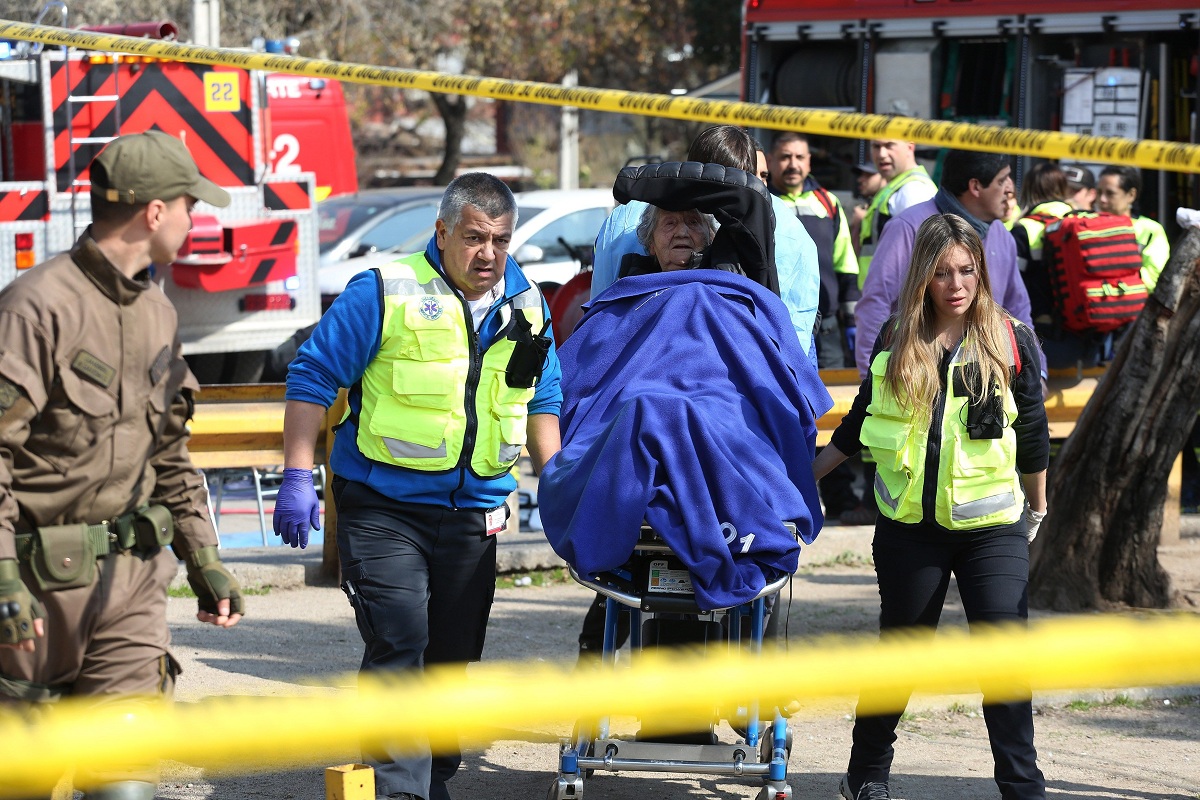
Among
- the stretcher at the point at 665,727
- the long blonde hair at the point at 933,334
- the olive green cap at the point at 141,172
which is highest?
the olive green cap at the point at 141,172

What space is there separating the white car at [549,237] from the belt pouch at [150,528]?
10.0m

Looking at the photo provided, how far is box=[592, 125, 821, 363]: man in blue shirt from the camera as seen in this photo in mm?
5059

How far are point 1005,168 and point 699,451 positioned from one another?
2.57 meters

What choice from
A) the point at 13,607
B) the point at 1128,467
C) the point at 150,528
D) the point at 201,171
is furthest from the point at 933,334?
the point at 201,171

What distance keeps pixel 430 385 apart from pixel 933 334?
144cm

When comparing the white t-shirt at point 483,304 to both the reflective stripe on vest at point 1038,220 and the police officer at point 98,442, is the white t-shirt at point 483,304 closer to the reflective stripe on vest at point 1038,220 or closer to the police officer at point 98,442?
the police officer at point 98,442

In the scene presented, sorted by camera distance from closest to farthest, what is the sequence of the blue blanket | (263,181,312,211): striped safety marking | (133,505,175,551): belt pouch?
(133,505,175,551): belt pouch → the blue blanket → (263,181,312,211): striped safety marking

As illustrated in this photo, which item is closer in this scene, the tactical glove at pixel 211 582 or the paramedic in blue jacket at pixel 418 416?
the tactical glove at pixel 211 582

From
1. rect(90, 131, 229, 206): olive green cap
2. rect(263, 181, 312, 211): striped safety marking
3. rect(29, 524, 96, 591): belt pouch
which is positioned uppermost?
rect(90, 131, 229, 206): olive green cap

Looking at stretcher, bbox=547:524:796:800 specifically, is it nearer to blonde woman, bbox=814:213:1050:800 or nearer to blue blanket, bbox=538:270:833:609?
blue blanket, bbox=538:270:833:609

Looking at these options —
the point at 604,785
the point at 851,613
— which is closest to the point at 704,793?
the point at 604,785

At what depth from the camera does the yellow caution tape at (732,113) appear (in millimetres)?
3713

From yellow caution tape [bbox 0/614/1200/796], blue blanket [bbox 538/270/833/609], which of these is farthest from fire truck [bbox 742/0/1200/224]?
yellow caution tape [bbox 0/614/1200/796]

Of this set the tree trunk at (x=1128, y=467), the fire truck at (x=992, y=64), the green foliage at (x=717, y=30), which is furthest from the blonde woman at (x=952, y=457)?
the green foliage at (x=717, y=30)
